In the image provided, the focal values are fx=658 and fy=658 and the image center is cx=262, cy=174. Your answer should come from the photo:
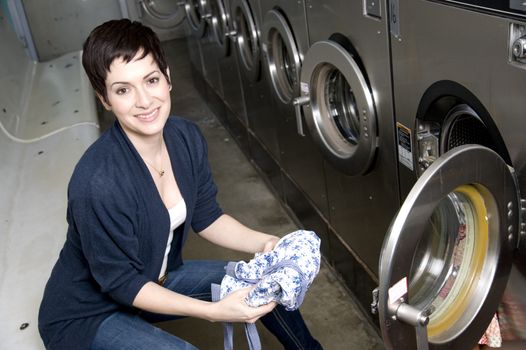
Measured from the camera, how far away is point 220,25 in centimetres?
402

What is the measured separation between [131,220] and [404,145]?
31.2 inches

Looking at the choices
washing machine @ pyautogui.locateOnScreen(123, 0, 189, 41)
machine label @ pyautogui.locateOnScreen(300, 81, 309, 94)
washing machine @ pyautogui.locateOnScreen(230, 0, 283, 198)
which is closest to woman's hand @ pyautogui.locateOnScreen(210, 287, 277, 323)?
machine label @ pyautogui.locateOnScreen(300, 81, 309, 94)

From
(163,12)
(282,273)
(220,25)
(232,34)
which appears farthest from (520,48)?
(163,12)

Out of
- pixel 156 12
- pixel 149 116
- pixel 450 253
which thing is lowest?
pixel 156 12

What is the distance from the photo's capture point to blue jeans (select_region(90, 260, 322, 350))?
1.76 meters

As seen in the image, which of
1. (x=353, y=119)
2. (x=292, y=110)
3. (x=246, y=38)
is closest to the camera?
(x=353, y=119)

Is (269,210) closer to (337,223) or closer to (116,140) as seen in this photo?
(337,223)

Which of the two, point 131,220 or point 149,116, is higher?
point 149,116

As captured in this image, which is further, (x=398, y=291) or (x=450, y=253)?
(x=450, y=253)

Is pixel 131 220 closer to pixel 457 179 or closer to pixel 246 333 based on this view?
pixel 246 333

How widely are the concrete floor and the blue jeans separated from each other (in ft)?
1.78

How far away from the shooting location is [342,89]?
239cm

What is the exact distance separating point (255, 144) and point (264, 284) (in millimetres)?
2393

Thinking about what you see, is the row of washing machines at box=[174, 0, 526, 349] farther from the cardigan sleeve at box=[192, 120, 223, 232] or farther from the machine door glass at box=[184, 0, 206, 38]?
the machine door glass at box=[184, 0, 206, 38]
